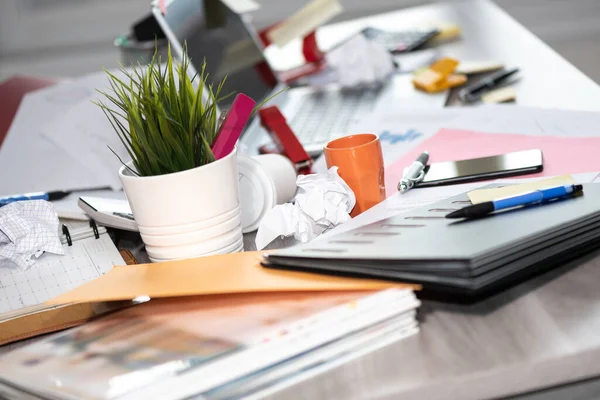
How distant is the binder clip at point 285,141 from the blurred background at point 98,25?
8.08 feet

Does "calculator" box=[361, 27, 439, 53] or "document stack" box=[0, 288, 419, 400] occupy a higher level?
"calculator" box=[361, 27, 439, 53]

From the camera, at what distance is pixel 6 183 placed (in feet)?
3.84

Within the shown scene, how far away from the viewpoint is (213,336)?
0.59 meters

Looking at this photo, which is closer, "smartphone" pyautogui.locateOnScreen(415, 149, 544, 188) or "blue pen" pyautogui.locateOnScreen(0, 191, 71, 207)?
"smartphone" pyautogui.locateOnScreen(415, 149, 544, 188)

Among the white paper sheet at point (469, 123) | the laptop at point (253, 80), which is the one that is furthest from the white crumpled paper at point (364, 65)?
the white paper sheet at point (469, 123)

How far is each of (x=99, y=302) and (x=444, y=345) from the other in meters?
0.33

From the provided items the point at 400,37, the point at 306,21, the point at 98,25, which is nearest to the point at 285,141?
the point at 306,21

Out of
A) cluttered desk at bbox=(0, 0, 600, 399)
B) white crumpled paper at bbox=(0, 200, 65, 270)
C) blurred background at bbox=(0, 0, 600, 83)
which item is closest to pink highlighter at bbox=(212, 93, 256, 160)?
cluttered desk at bbox=(0, 0, 600, 399)

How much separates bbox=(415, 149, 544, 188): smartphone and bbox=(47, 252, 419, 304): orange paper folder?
0.28 meters

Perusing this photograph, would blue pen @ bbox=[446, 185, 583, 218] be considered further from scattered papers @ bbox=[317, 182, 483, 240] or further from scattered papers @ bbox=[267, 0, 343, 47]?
scattered papers @ bbox=[267, 0, 343, 47]

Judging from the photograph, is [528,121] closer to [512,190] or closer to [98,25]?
[512,190]

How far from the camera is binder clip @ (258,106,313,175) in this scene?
1.05m

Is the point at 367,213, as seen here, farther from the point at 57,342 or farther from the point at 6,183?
the point at 6,183

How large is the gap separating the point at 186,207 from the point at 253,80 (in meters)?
0.85
